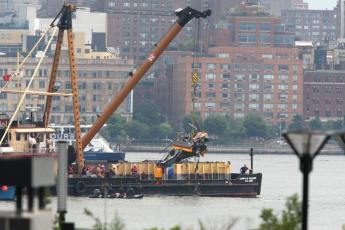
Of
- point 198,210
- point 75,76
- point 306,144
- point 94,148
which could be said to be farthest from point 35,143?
point 306,144

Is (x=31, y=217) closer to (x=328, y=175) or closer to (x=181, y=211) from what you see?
(x=181, y=211)

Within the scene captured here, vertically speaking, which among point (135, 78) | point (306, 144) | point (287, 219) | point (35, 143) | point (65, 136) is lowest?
point (65, 136)

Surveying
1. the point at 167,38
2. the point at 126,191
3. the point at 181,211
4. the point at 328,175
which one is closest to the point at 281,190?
the point at 167,38

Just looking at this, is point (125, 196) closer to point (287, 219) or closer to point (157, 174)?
point (157, 174)

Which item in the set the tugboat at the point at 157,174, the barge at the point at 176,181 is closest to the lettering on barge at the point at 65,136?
the tugboat at the point at 157,174

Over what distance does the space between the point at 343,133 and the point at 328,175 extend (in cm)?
12225

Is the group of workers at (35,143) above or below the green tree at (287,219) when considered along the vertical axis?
below

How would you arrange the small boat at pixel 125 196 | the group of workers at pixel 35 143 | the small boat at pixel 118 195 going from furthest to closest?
1. the small boat at pixel 125 196
2. the small boat at pixel 118 195
3. the group of workers at pixel 35 143

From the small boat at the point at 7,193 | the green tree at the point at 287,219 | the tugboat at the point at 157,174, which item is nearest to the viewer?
the green tree at the point at 287,219

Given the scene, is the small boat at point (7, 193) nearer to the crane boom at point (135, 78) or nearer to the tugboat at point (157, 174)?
the tugboat at point (157, 174)

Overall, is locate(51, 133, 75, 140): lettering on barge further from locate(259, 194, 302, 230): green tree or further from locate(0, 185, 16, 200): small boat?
locate(259, 194, 302, 230): green tree

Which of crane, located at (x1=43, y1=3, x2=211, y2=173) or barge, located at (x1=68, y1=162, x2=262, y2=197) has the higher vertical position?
crane, located at (x1=43, y1=3, x2=211, y2=173)

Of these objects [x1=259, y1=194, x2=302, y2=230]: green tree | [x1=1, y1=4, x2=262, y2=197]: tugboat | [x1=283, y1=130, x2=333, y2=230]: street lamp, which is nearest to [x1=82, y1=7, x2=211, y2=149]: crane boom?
[x1=1, y1=4, x2=262, y2=197]: tugboat

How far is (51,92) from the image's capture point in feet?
314
